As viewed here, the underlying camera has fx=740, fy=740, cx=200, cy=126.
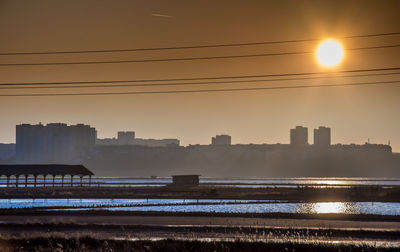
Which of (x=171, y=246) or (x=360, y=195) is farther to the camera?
(x=360, y=195)

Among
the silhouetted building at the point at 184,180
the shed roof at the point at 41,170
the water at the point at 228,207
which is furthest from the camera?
the silhouetted building at the point at 184,180

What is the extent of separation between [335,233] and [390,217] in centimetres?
2008

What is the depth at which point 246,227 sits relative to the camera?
2111 inches

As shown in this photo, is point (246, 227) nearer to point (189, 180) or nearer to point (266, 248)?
point (266, 248)

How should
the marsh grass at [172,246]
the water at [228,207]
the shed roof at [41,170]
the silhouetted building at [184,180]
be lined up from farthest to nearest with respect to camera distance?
the silhouetted building at [184,180] → the shed roof at [41,170] → the water at [228,207] → the marsh grass at [172,246]

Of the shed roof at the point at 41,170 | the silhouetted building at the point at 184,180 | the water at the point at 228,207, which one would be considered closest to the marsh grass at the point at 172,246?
the water at the point at 228,207

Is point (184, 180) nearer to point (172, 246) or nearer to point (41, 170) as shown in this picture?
point (41, 170)

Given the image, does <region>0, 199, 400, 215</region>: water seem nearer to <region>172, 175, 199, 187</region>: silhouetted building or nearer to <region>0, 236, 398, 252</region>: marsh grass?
<region>0, 236, 398, 252</region>: marsh grass

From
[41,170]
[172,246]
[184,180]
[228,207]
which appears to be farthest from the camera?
[184,180]

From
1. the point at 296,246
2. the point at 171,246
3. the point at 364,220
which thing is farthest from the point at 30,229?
the point at 364,220

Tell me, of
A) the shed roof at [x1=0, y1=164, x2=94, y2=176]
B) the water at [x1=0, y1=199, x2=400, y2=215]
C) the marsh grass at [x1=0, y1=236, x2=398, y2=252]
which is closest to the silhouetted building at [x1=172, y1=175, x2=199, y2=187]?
the shed roof at [x1=0, y1=164, x2=94, y2=176]

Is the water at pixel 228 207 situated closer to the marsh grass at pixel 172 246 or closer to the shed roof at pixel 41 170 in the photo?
the shed roof at pixel 41 170

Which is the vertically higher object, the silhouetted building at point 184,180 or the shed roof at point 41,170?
the shed roof at point 41,170

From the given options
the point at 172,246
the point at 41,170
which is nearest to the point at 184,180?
the point at 41,170
